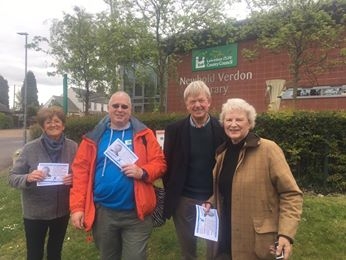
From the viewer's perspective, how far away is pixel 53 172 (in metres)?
3.86

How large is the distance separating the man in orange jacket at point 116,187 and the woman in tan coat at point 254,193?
2.34 feet

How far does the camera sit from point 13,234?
6750mm

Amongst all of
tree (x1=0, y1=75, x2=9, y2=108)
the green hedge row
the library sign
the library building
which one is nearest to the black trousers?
the green hedge row

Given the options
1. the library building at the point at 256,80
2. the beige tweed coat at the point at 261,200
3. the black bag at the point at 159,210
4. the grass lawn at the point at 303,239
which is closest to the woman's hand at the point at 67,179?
the black bag at the point at 159,210

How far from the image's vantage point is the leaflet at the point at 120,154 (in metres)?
3.46

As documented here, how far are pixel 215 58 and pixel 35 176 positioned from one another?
1407cm

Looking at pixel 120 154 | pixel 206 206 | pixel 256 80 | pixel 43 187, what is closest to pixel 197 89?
pixel 120 154

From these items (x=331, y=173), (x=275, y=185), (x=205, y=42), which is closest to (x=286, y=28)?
(x=331, y=173)

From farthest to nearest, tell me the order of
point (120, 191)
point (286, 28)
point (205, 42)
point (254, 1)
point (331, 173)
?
point (205, 42) → point (254, 1) → point (286, 28) → point (331, 173) → point (120, 191)

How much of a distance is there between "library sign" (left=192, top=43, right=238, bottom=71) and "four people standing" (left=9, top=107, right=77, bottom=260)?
12920 mm

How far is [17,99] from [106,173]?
95.1 m

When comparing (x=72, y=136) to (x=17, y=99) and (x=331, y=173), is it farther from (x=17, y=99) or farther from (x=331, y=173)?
(x=17, y=99)

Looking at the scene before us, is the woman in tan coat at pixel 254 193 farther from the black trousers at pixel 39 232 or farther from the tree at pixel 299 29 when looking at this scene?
the tree at pixel 299 29

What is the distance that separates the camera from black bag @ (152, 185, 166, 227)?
3740 millimetres
